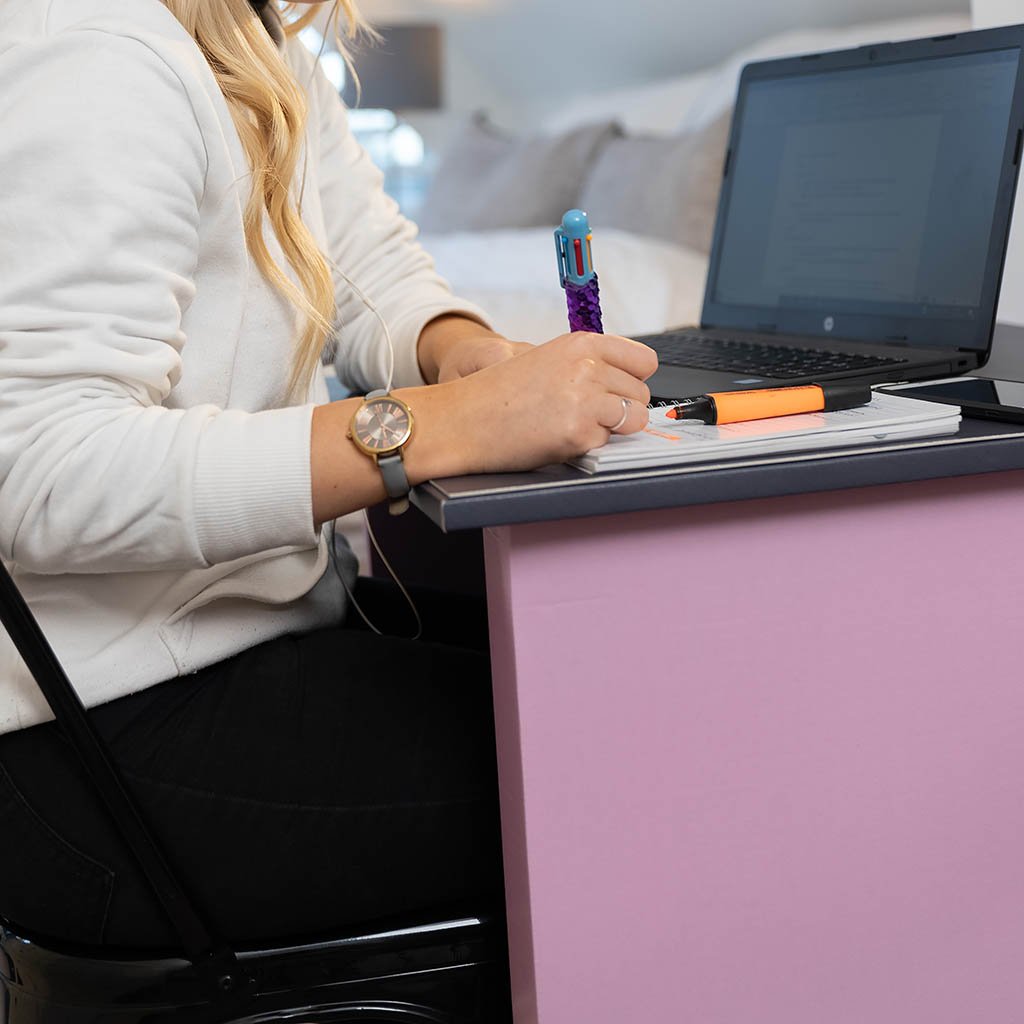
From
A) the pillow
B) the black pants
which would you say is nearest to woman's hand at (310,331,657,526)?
the black pants

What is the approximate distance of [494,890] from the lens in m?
0.76

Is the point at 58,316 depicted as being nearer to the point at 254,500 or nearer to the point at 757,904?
the point at 254,500

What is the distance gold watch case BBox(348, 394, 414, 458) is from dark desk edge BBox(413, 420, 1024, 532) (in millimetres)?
34

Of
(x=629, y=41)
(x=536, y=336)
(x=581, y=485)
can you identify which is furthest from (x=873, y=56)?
(x=629, y=41)

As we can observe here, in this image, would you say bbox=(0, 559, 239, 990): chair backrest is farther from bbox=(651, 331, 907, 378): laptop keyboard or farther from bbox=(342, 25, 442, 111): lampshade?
bbox=(342, 25, 442, 111): lampshade

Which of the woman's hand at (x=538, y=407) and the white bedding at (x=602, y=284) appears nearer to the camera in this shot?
the woman's hand at (x=538, y=407)

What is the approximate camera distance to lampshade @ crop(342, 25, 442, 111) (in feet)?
15.1

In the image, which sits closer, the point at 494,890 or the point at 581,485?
the point at 581,485

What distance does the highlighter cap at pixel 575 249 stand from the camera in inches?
26.7

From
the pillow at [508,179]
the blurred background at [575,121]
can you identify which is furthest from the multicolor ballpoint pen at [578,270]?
the pillow at [508,179]

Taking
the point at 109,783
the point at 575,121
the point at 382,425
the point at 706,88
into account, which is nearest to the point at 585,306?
the point at 382,425

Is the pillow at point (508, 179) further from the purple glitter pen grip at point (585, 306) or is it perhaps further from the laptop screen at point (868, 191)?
the purple glitter pen grip at point (585, 306)

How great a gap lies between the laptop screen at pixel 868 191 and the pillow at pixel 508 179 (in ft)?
7.14

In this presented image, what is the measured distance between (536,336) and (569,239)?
165 cm
